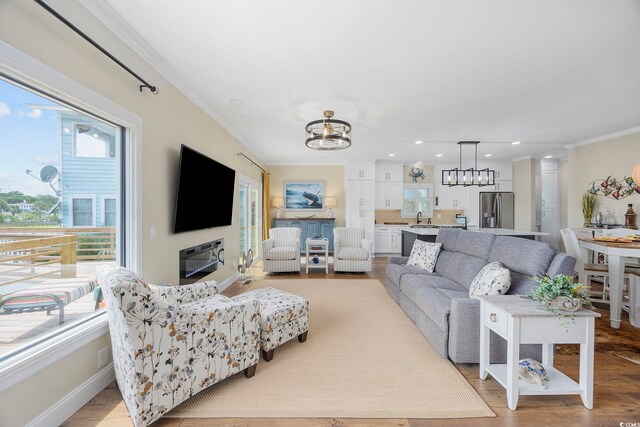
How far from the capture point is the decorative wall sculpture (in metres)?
4.33

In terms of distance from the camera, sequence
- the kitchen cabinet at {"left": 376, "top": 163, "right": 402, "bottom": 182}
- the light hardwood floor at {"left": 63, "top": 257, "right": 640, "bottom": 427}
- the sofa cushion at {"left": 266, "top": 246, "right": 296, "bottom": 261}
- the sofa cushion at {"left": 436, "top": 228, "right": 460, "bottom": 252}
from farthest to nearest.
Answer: the kitchen cabinet at {"left": 376, "top": 163, "right": 402, "bottom": 182}
the sofa cushion at {"left": 266, "top": 246, "right": 296, "bottom": 261}
the sofa cushion at {"left": 436, "top": 228, "right": 460, "bottom": 252}
the light hardwood floor at {"left": 63, "top": 257, "right": 640, "bottom": 427}

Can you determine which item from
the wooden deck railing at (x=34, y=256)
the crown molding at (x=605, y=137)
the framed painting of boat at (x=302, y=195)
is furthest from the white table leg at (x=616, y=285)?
the framed painting of boat at (x=302, y=195)

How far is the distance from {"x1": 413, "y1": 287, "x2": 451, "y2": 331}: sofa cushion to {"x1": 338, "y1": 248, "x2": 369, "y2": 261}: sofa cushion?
2.44 m

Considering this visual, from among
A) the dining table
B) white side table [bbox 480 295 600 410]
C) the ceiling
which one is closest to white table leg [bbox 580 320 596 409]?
white side table [bbox 480 295 600 410]

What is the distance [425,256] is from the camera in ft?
12.0

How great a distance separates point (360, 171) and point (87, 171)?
235 inches

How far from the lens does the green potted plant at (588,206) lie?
16.3 ft

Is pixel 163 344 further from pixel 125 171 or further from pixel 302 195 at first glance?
pixel 302 195

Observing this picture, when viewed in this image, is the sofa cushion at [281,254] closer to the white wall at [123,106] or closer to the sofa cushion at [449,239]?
the white wall at [123,106]

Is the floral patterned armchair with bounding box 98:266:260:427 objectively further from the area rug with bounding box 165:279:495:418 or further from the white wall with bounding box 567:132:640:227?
the white wall with bounding box 567:132:640:227

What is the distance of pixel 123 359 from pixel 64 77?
1.74m

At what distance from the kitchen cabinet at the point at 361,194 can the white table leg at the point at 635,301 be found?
479 centimetres

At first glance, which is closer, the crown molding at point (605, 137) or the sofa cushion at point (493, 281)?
the sofa cushion at point (493, 281)

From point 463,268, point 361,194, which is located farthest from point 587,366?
point 361,194
